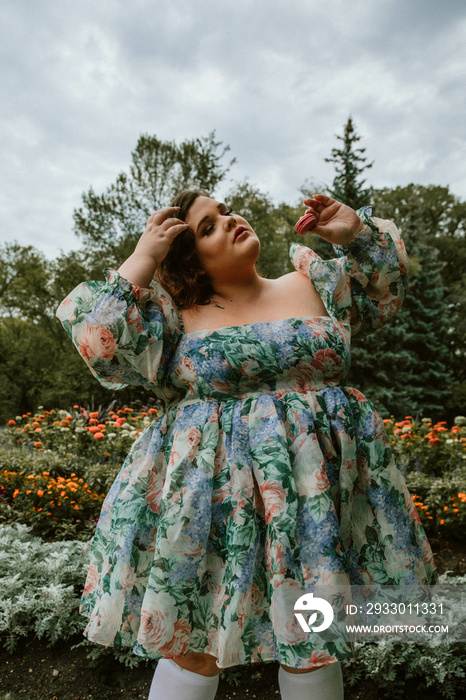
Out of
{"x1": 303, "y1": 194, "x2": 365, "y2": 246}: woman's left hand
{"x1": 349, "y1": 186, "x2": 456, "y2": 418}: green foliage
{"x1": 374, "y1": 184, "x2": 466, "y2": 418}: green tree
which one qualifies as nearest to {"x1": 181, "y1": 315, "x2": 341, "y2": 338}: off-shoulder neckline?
{"x1": 303, "y1": 194, "x2": 365, "y2": 246}: woman's left hand

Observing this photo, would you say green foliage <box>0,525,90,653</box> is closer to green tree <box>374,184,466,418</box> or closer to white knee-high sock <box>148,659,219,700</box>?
white knee-high sock <box>148,659,219,700</box>

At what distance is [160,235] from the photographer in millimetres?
1409

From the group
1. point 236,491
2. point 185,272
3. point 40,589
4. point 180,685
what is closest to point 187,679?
point 180,685

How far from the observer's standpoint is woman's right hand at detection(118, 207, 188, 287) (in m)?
1.36

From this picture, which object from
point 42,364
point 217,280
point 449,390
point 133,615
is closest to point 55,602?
point 133,615

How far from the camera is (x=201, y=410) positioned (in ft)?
4.26

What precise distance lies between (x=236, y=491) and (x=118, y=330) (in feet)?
1.72

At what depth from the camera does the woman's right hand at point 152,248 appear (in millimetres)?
1360

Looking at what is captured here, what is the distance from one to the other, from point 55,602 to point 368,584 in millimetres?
1692

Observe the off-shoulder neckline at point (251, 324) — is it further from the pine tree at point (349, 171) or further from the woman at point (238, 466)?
the pine tree at point (349, 171)

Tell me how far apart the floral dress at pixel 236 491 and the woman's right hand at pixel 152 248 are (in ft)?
0.20

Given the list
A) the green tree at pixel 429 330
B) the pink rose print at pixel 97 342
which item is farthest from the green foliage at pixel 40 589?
the green tree at pixel 429 330

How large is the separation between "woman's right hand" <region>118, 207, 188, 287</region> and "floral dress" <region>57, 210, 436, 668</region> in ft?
0.20

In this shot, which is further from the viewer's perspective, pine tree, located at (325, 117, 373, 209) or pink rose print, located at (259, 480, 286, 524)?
pine tree, located at (325, 117, 373, 209)
